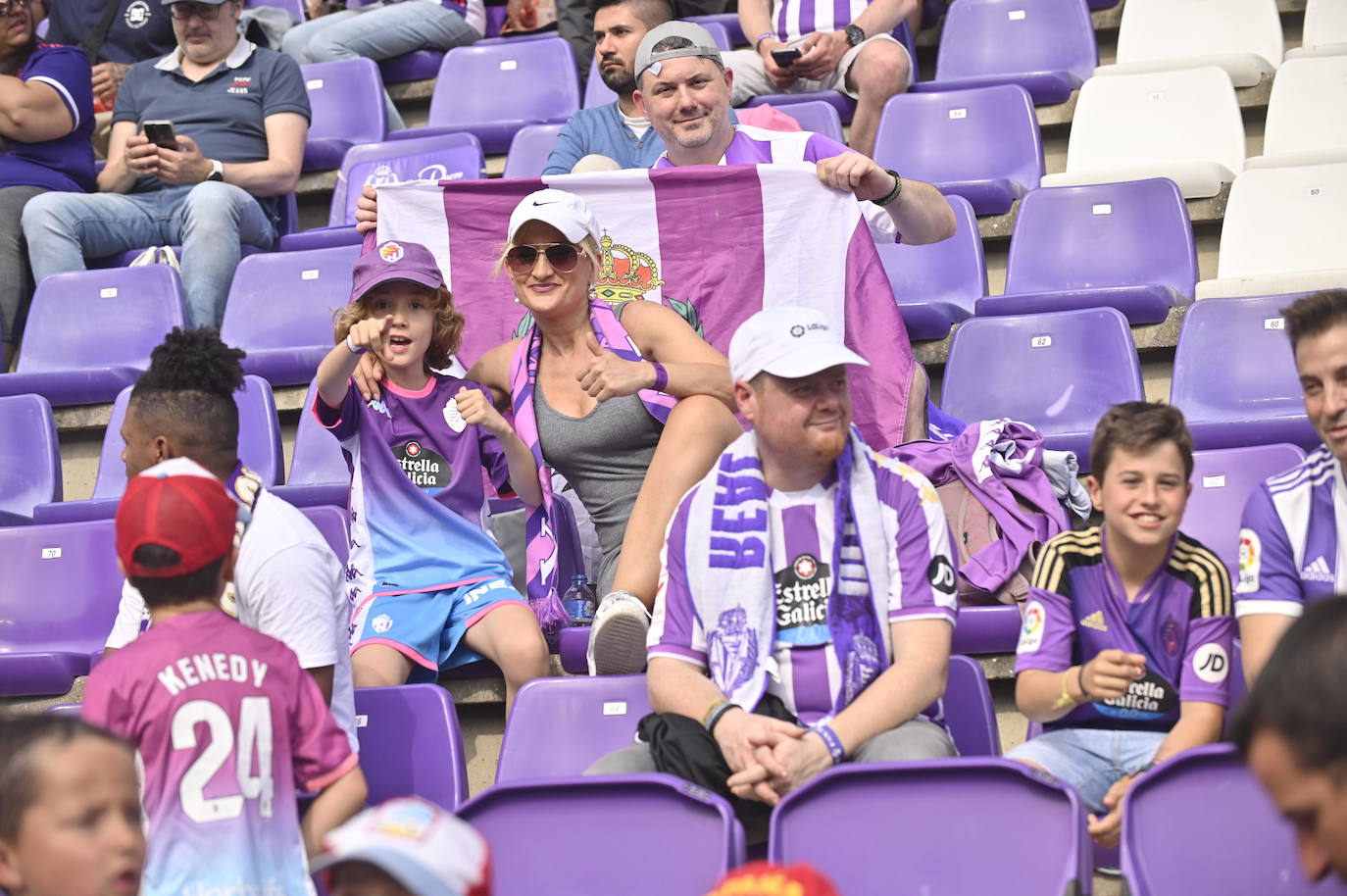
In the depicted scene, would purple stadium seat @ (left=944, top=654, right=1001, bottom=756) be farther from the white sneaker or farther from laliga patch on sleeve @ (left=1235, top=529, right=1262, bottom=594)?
the white sneaker

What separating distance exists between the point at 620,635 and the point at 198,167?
2.95 meters

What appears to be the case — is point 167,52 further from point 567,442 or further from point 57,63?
point 567,442

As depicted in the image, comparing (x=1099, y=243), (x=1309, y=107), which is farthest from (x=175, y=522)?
(x=1309, y=107)

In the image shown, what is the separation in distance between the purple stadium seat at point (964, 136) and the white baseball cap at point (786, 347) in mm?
2489

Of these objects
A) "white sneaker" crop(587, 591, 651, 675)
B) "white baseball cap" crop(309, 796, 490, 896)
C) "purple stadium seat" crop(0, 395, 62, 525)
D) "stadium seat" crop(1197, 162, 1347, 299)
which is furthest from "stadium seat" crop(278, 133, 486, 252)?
"white baseball cap" crop(309, 796, 490, 896)

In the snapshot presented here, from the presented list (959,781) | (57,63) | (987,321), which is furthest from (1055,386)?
(57,63)

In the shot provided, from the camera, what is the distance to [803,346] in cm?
281

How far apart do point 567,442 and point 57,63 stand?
9.55ft

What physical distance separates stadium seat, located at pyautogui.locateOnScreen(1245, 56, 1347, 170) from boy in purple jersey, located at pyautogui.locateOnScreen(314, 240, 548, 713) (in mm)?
2768

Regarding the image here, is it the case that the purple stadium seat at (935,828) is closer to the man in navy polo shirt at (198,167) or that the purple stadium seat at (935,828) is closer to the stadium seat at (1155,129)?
the stadium seat at (1155,129)

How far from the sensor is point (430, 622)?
3.45m

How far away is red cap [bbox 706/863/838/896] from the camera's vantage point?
5.24ft

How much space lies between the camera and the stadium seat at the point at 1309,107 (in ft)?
16.5

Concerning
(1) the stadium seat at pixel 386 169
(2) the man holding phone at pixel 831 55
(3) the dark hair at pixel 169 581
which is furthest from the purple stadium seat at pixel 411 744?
(2) the man holding phone at pixel 831 55
